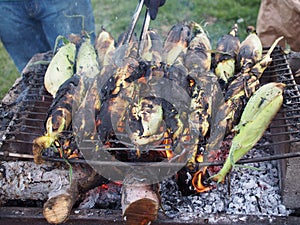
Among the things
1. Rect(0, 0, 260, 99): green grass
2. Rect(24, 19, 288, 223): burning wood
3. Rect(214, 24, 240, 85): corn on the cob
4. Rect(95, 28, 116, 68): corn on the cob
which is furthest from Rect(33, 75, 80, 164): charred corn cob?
Rect(0, 0, 260, 99): green grass

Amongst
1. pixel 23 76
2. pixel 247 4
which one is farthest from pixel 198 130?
pixel 247 4

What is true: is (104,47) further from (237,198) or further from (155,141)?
(237,198)

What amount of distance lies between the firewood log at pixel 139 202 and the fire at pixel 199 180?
0.23 m

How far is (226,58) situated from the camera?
2275mm

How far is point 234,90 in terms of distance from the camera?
1.95m

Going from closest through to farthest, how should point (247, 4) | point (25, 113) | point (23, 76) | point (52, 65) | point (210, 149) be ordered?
point (210, 149)
point (25, 113)
point (52, 65)
point (23, 76)
point (247, 4)

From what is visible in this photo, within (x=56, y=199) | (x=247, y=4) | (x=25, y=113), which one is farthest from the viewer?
(x=247, y=4)

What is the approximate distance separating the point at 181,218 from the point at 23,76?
150 cm

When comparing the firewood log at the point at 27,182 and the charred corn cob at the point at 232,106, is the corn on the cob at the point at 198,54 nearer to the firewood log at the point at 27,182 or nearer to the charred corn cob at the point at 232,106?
the charred corn cob at the point at 232,106

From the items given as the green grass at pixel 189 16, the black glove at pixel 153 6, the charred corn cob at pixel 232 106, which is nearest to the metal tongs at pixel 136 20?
the black glove at pixel 153 6

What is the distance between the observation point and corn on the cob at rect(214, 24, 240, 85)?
2209 mm

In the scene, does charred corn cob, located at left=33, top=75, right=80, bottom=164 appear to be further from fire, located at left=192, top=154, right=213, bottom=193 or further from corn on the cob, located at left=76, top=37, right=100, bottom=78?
fire, located at left=192, top=154, right=213, bottom=193

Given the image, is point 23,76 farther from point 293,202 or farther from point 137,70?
point 293,202

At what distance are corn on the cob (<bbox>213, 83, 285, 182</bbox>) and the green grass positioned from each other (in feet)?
8.91
